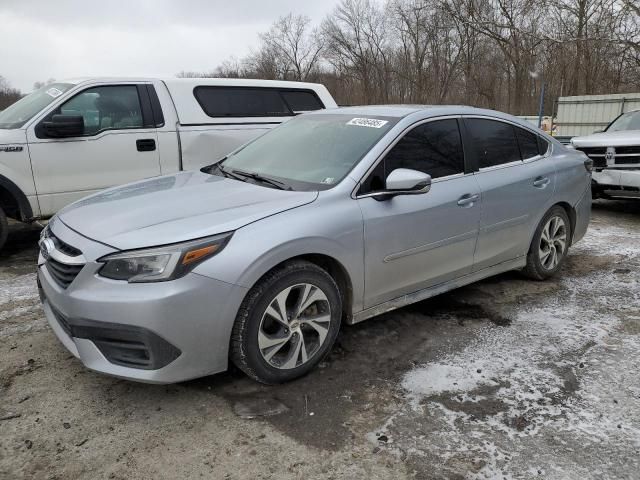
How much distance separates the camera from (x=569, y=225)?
16.0 feet

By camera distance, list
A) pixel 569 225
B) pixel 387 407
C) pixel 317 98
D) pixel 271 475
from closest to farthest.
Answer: pixel 271 475 < pixel 387 407 < pixel 569 225 < pixel 317 98

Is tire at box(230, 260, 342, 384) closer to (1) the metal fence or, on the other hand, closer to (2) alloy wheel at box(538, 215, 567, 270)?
(2) alloy wheel at box(538, 215, 567, 270)

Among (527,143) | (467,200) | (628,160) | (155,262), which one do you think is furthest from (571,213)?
(155,262)

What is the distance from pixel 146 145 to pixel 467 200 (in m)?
3.73

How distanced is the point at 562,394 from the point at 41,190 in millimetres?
5057

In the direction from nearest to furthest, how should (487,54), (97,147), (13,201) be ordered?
1. (13,201)
2. (97,147)
3. (487,54)

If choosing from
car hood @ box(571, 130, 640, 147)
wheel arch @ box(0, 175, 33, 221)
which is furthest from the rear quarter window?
wheel arch @ box(0, 175, 33, 221)

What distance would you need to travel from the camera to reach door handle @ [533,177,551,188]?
436 cm

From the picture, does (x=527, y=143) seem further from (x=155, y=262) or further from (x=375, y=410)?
(x=155, y=262)

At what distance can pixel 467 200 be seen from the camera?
3.74 meters

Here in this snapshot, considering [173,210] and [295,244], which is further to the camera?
[173,210]

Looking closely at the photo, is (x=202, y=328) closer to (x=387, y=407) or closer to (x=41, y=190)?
(x=387, y=407)

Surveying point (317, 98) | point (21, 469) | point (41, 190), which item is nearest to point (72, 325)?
point (21, 469)

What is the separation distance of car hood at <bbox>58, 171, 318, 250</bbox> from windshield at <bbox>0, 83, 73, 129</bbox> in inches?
98.2
